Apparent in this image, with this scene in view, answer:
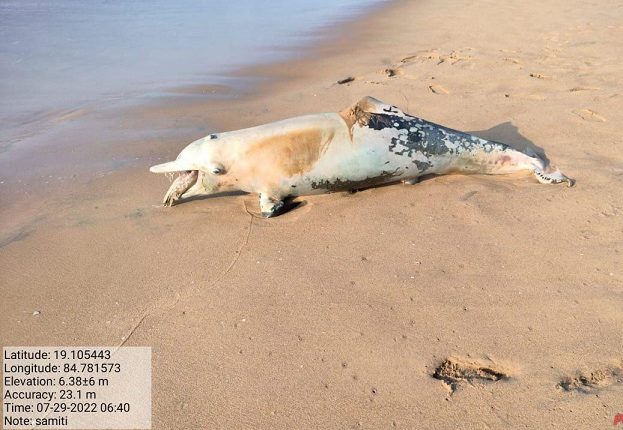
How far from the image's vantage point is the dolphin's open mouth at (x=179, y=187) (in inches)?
159

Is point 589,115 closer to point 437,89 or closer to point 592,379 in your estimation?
point 437,89

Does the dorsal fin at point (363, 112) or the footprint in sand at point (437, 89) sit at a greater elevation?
the dorsal fin at point (363, 112)

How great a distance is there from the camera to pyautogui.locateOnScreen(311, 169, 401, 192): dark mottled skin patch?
3.98 meters

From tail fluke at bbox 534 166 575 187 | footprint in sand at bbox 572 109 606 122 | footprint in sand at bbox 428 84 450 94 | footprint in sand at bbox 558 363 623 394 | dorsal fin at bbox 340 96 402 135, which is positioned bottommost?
footprint in sand at bbox 558 363 623 394

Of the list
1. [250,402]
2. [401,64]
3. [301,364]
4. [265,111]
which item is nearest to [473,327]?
[301,364]

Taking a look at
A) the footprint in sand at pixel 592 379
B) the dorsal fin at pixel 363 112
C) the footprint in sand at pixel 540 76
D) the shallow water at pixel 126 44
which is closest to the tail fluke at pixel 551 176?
the dorsal fin at pixel 363 112

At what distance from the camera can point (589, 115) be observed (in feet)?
16.8

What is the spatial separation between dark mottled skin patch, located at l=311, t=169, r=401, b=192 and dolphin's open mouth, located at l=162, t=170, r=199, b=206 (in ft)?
3.39

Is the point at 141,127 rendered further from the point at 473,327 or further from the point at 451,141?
the point at 473,327

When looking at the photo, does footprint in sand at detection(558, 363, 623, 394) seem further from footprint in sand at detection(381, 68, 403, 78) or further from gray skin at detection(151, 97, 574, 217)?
footprint in sand at detection(381, 68, 403, 78)

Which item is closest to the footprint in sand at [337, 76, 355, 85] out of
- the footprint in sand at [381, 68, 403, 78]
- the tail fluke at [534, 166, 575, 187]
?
the footprint in sand at [381, 68, 403, 78]

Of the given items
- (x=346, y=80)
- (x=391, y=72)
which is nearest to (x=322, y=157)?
(x=346, y=80)

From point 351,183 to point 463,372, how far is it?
2007 millimetres

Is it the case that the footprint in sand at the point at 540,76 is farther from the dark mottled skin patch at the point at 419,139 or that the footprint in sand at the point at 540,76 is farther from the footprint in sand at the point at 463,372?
the footprint in sand at the point at 463,372
